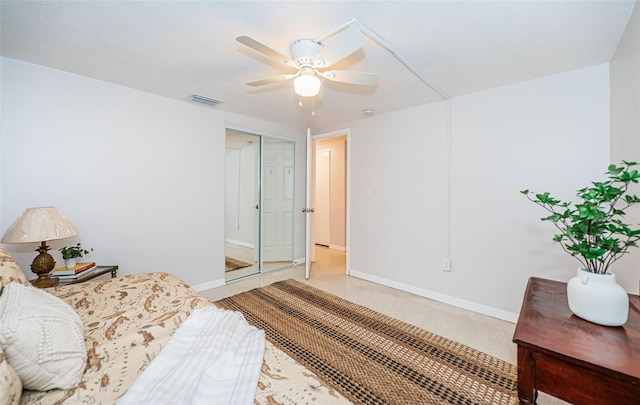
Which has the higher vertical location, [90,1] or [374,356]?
[90,1]

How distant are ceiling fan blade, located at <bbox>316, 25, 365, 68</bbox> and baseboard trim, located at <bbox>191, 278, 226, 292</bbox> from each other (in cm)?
290

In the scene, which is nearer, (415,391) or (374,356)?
(415,391)

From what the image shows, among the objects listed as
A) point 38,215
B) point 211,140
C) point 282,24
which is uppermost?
point 282,24

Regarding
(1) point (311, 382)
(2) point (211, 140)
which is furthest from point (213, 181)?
(1) point (311, 382)

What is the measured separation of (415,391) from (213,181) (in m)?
2.96

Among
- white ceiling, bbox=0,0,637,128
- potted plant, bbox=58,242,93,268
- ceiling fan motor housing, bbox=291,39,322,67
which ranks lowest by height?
potted plant, bbox=58,242,93,268

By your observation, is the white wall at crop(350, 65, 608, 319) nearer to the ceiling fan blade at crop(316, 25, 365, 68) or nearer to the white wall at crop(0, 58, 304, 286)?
the ceiling fan blade at crop(316, 25, 365, 68)

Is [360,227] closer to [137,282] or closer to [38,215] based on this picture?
[137,282]

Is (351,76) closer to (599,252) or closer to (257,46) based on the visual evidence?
(257,46)

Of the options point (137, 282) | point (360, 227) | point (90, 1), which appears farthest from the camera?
point (360, 227)

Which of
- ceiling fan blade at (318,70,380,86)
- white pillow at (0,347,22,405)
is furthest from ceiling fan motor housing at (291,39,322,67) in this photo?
white pillow at (0,347,22,405)

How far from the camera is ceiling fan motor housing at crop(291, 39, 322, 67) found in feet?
5.49

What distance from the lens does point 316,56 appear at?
1745 millimetres

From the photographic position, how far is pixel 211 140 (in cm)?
332
